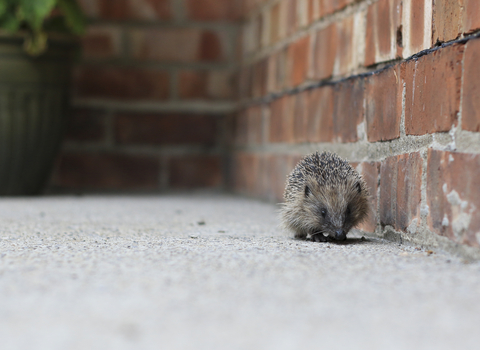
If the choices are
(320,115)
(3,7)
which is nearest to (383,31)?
(320,115)

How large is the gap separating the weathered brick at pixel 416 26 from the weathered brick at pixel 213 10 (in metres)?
A: 2.34

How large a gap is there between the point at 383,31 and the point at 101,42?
8.16 ft

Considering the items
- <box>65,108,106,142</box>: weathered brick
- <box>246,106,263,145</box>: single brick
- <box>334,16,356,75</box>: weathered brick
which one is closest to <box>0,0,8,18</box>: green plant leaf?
<box>65,108,106,142</box>: weathered brick

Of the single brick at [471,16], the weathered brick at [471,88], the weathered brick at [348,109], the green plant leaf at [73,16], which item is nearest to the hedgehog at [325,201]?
the weathered brick at [348,109]

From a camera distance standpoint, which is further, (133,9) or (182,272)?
(133,9)

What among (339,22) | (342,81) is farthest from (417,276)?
(339,22)

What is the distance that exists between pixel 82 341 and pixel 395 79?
1354mm

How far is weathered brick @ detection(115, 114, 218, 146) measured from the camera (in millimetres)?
3961

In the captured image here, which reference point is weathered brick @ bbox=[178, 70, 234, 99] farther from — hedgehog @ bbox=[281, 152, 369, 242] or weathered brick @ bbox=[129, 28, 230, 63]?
hedgehog @ bbox=[281, 152, 369, 242]

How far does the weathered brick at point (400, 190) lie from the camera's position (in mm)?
1695

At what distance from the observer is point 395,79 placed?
185cm

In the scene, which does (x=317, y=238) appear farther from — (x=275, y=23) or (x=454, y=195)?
(x=275, y=23)

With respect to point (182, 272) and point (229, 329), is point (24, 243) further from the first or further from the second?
point (229, 329)

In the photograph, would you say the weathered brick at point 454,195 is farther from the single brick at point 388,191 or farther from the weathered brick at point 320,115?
the weathered brick at point 320,115
